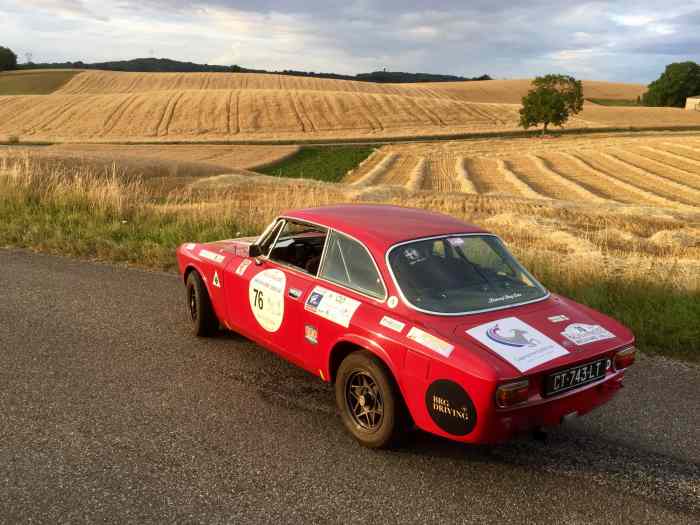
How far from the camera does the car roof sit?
4332mm

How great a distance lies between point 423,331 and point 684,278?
197 inches

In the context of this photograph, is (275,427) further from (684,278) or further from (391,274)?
(684,278)

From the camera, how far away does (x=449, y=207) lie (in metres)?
17.7

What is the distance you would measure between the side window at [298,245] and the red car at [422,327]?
0.6 inches

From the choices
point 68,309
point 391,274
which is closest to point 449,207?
point 68,309

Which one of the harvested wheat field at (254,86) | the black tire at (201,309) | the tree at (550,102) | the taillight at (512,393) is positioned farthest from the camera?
the harvested wheat field at (254,86)

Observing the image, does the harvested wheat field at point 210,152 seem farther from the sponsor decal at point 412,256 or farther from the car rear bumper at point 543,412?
the car rear bumper at point 543,412

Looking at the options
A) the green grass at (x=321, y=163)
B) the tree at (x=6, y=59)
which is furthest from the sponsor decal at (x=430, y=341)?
the tree at (x=6, y=59)

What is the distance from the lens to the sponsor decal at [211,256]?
5598mm

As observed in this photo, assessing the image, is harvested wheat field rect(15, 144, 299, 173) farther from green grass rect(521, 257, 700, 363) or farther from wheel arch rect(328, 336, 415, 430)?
wheel arch rect(328, 336, 415, 430)

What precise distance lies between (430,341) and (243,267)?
2.14 metres

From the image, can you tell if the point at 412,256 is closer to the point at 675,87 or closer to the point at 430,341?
the point at 430,341

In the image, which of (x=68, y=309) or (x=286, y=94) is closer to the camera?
(x=68, y=309)

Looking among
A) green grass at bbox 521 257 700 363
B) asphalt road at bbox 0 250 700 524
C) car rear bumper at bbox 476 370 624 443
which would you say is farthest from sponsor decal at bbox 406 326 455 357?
green grass at bbox 521 257 700 363
